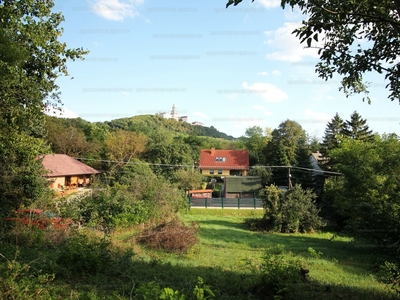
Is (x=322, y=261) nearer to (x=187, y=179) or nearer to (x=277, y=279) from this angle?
(x=277, y=279)

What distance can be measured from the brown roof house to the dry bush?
2023 cm

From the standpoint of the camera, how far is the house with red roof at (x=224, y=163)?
150ft

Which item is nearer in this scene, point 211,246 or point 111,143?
point 211,246

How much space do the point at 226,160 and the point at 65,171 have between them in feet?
79.5

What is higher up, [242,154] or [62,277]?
[242,154]

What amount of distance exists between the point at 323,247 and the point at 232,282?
395 inches

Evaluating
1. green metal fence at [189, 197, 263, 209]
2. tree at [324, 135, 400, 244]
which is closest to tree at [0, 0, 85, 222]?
tree at [324, 135, 400, 244]

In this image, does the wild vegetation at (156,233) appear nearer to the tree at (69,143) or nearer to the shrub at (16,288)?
Answer: the shrub at (16,288)

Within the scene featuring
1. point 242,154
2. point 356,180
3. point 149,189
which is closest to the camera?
point 356,180

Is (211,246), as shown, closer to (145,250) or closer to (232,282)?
(145,250)

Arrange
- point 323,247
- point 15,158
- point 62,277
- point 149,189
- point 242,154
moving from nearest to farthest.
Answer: point 62,277 < point 15,158 < point 323,247 < point 149,189 < point 242,154

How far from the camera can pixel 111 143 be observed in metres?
39.2

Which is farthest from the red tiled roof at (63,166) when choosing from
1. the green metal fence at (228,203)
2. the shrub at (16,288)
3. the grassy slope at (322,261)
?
the shrub at (16,288)

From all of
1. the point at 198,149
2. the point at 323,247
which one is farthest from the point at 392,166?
the point at 198,149
